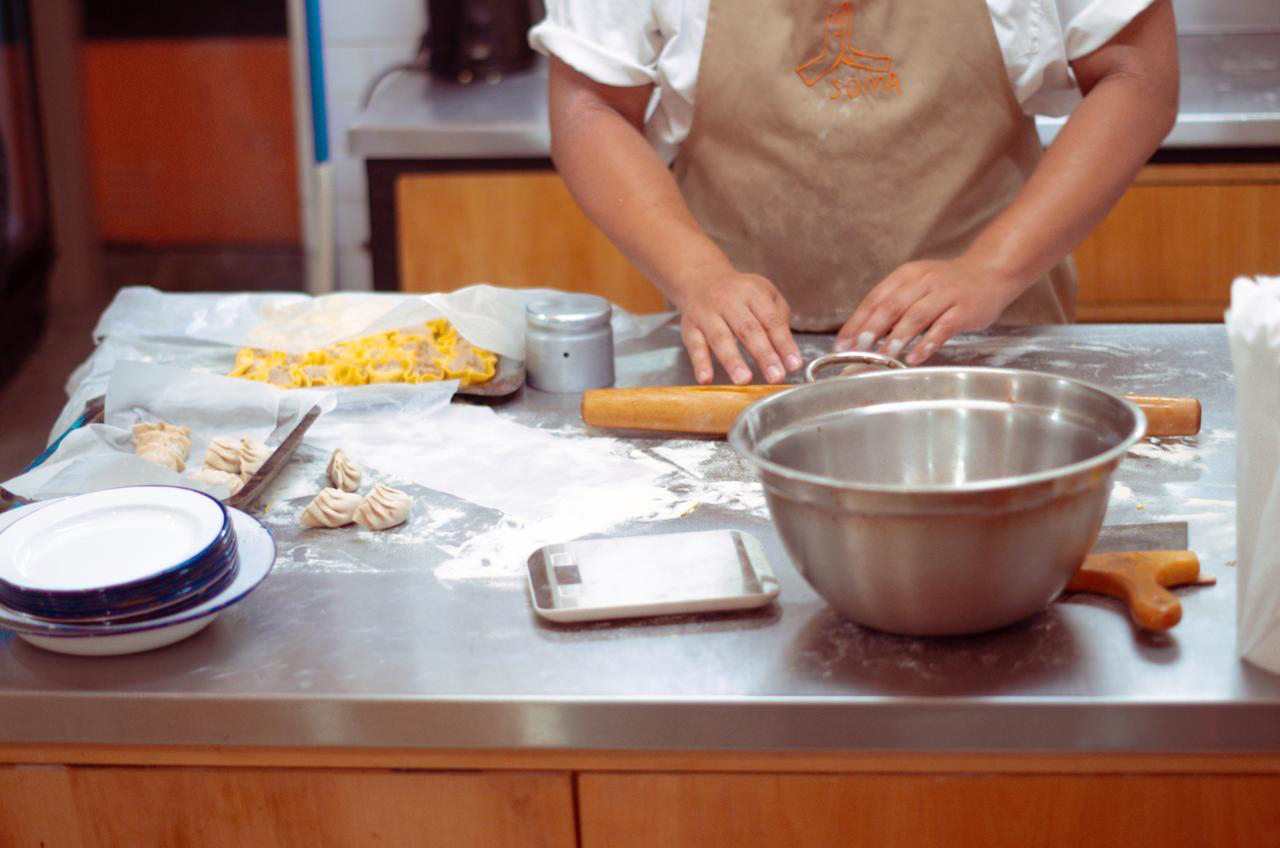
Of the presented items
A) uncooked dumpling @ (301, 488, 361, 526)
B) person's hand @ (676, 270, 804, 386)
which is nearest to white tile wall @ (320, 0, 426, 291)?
person's hand @ (676, 270, 804, 386)

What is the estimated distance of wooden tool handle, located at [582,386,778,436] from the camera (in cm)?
130

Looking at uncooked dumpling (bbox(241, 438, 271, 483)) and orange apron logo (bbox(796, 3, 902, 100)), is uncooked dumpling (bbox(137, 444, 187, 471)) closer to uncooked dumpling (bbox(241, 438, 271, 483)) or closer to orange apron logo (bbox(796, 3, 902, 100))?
uncooked dumpling (bbox(241, 438, 271, 483))

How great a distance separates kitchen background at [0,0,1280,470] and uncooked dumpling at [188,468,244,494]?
1.28 metres

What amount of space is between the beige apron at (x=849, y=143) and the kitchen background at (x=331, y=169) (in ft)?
2.31

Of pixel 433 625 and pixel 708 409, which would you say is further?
pixel 708 409

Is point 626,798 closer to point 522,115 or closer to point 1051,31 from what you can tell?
point 1051,31

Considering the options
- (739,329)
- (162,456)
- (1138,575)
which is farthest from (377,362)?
(1138,575)

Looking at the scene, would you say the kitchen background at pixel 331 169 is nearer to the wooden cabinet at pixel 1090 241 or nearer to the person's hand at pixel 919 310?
the wooden cabinet at pixel 1090 241

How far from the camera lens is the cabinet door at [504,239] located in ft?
8.05

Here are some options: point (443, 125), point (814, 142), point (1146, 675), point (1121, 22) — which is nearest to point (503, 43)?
point (443, 125)

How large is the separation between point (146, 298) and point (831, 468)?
38.5 inches

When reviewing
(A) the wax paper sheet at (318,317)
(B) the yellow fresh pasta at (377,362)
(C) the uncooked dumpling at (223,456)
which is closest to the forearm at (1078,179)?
(A) the wax paper sheet at (318,317)

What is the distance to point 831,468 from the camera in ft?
3.38

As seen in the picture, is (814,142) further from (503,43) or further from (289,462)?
(503,43)
